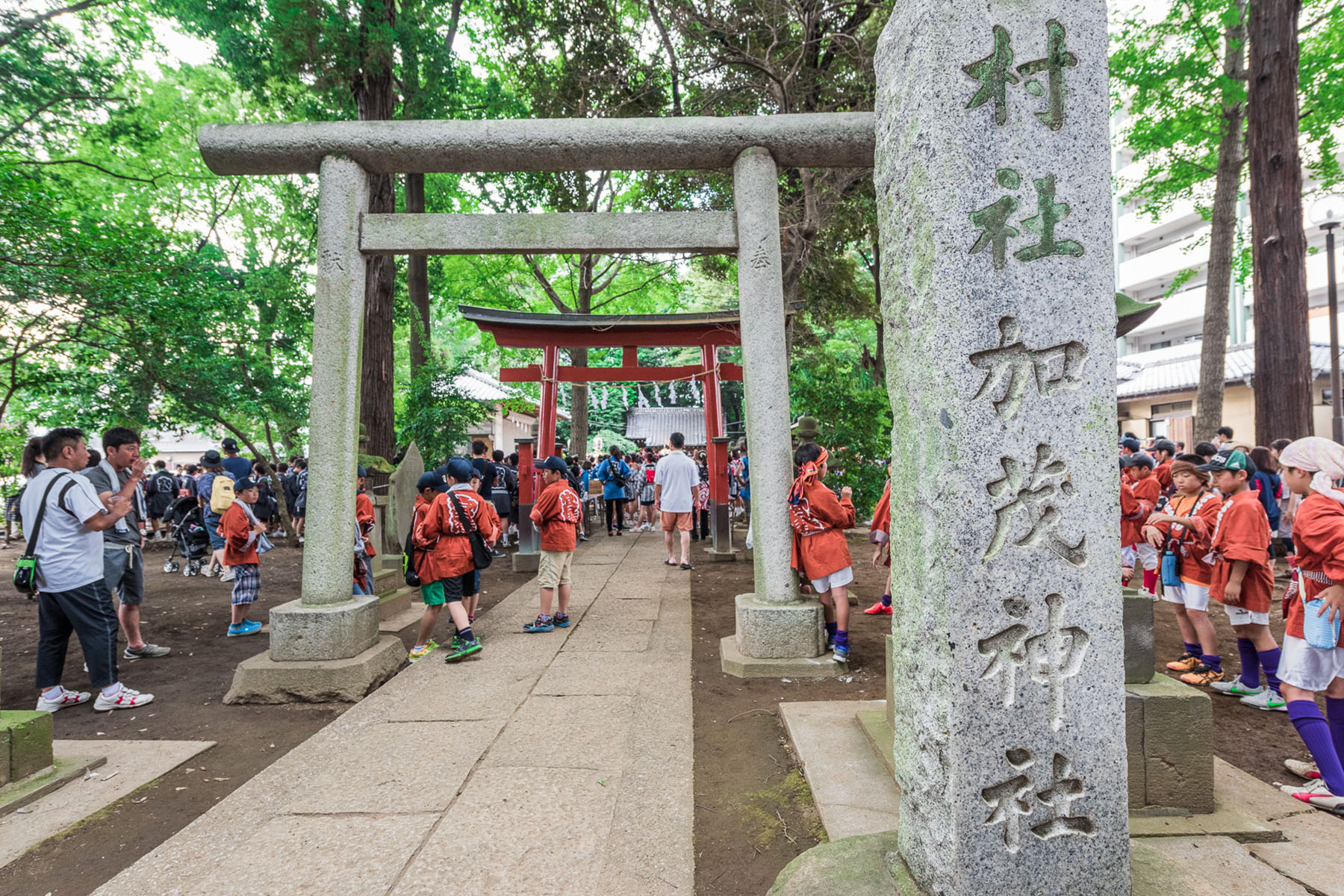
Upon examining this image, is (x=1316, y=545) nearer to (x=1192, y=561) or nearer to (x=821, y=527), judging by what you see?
(x=1192, y=561)

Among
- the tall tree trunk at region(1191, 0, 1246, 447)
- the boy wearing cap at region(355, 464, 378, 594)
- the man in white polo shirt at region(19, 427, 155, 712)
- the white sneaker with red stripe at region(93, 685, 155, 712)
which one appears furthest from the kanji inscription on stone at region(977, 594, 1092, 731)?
the tall tree trunk at region(1191, 0, 1246, 447)

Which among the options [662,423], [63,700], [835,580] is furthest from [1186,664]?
[662,423]

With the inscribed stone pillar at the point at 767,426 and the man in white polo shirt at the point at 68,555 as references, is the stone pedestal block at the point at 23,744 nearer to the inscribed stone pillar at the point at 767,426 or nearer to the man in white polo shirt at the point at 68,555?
the man in white polo shirt at the point at 68,555

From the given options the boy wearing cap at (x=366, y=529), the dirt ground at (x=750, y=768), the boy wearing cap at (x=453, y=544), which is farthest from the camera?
the boy wearing cap at (x=366, y=529)

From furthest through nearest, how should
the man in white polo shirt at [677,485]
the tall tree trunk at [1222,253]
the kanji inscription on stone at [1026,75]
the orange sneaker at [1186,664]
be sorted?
the tall tree trunk at [1222,253] → the man in white polo shirt at [677,485] → the orange sneaker at [1186,664] → the kanji inscription on stone at [1026,75]

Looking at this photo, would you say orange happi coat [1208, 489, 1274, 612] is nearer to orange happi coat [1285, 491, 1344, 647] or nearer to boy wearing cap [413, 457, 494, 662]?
orange happi coat [1285, 491, 1344, 647]

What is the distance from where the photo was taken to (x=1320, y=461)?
112 inches

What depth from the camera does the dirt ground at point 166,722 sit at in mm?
2707

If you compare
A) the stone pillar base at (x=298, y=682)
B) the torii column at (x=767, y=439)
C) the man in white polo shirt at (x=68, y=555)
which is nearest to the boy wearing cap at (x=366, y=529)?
the stone pillar base at (x=298, y=682)

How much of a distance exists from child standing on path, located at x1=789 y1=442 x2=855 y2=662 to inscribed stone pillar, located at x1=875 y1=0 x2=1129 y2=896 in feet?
8.78

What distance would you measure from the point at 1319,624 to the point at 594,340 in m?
8.70

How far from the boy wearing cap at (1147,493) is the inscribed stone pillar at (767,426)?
11.7 feet

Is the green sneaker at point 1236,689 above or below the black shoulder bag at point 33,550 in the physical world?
below

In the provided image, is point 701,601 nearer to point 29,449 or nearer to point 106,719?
point 106,719
